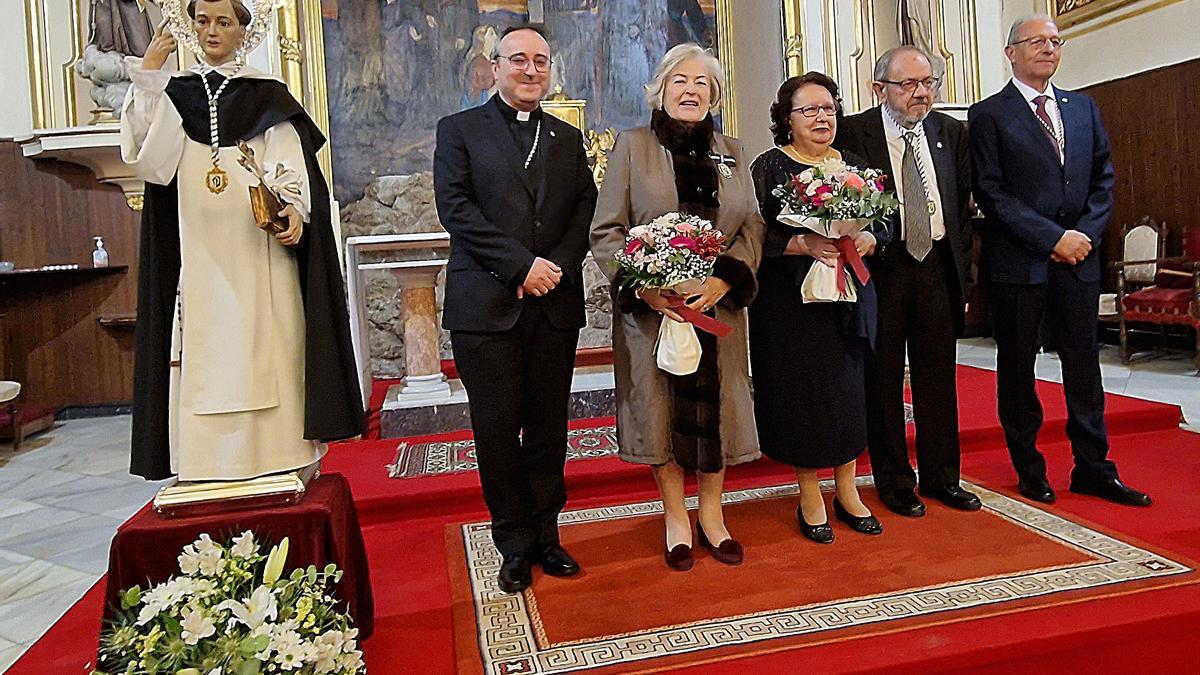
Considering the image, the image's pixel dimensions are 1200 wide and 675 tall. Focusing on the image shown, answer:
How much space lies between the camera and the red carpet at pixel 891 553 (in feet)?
7.40

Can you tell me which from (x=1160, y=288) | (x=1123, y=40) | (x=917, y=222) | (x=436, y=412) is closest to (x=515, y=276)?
(x=917, y=222)

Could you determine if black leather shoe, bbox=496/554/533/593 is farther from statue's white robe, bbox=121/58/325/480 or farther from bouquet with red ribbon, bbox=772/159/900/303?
bouquet with red ribbon, bbox=772/159/900/303

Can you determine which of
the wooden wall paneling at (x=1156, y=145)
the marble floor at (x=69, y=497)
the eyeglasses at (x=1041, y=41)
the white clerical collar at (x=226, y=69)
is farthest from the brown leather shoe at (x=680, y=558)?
the wooden wall paneling at (x=1156, y=145)

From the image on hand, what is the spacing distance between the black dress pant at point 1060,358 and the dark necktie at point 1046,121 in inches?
18.7

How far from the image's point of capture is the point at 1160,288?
24.1ft

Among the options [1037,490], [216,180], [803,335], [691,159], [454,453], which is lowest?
[1037,490]

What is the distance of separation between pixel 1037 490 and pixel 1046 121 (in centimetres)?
149

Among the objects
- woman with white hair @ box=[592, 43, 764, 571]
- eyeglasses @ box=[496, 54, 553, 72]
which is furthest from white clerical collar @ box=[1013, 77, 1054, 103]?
eyeglasses @ box=[496, 54, 553, 72]

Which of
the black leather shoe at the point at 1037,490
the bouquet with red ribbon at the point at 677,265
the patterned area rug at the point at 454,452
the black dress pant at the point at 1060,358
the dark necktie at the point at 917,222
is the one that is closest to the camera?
the bouquet with red ribbon at the point at 677,265

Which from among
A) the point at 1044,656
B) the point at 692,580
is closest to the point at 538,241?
the point at 692,580

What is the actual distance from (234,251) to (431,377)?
9.96 feet

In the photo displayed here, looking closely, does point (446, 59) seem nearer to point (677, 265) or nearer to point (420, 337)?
point (420, 337)

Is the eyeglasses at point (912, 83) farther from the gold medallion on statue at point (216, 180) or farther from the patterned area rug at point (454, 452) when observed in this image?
the gold medallion on statue at point (216, 180)

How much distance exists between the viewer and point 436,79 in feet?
26.3
